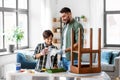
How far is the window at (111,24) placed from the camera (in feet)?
24.6

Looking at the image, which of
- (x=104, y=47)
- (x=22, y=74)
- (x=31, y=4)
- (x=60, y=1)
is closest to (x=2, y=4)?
(x=31, y=4)

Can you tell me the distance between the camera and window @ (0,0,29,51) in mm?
6578

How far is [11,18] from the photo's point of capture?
7.03 m

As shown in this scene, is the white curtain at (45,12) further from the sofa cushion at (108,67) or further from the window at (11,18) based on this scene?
the sofa cushion at (108,67)

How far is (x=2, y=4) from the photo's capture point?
21.5ft

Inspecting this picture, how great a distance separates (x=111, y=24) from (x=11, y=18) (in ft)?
8.99

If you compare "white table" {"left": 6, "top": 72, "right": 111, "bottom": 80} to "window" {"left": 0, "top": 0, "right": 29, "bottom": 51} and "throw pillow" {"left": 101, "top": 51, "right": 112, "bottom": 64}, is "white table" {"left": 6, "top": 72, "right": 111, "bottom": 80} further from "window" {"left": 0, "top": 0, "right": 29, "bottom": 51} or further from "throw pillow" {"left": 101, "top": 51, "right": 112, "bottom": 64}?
"throw pillow" {"left": 101, "top": 51, "right": 112, "bottom": 64}

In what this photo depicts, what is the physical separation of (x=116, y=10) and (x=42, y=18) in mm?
2043

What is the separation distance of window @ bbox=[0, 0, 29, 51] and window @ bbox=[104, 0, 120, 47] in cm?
221

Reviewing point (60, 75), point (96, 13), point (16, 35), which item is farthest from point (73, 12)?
point (60, 75)

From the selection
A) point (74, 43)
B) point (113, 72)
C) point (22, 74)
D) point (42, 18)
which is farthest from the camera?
point (42, 18)

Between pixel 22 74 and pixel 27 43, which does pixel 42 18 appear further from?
pixel 22 74

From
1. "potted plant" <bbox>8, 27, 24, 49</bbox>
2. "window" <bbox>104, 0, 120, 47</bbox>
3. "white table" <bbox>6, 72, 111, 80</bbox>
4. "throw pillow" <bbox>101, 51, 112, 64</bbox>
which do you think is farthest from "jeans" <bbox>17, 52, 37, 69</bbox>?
"white table" <bbox>6, 72, 111, 80</bbox>

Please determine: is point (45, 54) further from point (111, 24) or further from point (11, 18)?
point (111, 24)
